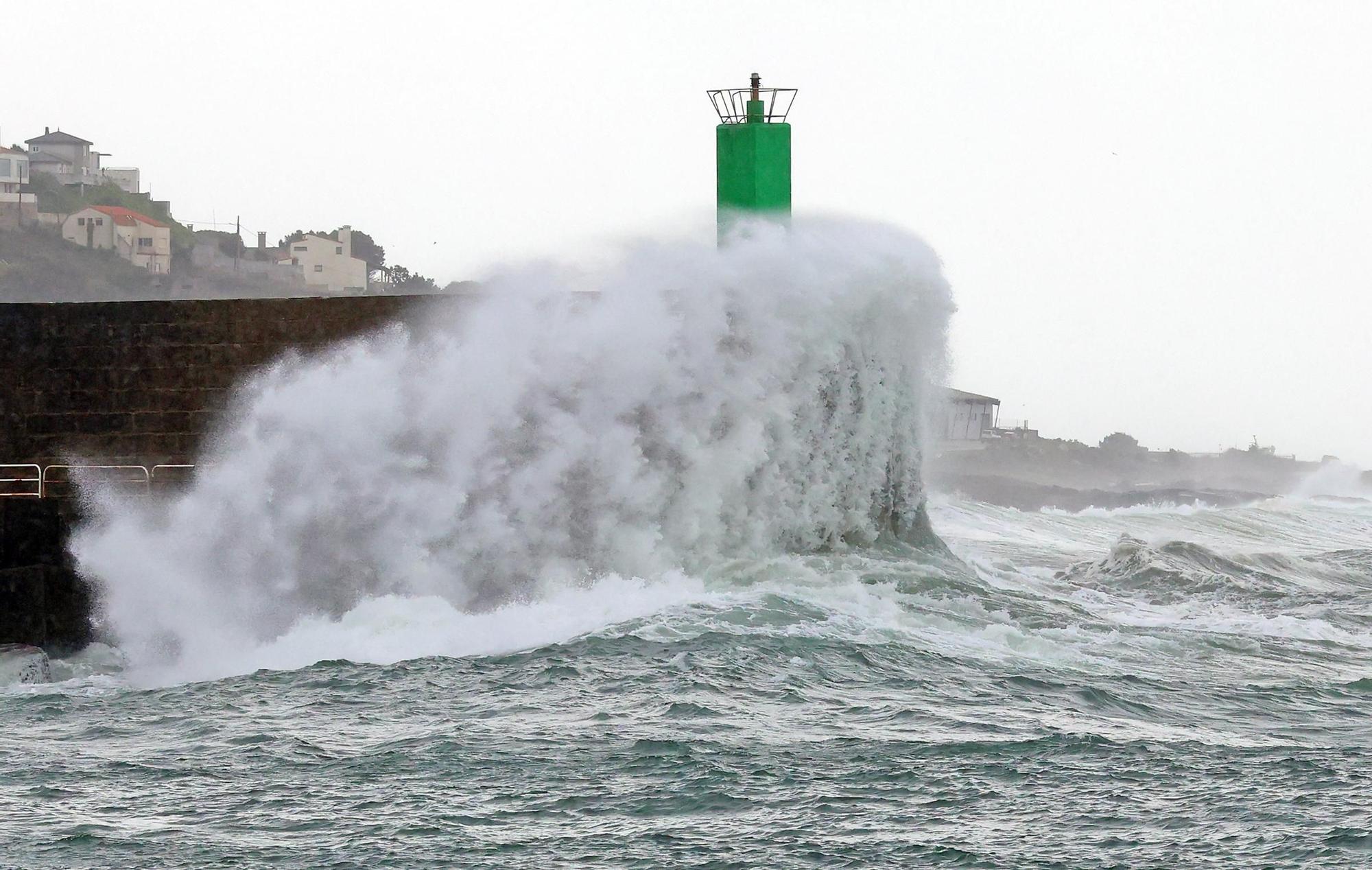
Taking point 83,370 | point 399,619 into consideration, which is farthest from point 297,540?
point 83,370

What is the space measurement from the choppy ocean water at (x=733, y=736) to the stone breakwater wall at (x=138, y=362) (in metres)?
2.82

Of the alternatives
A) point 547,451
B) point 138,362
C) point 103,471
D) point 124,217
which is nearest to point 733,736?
point 547,451

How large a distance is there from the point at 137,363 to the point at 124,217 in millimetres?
70252

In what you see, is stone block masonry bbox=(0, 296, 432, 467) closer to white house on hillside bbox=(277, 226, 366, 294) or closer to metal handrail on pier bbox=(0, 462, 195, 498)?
metal handrail on pier bbox=(0, 462, 195, 498)

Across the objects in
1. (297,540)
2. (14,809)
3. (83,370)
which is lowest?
(14,809)

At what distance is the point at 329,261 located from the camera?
75.8 m

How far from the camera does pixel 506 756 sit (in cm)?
786

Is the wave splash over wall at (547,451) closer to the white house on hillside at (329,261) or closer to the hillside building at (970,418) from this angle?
the hillside building at (970,418)

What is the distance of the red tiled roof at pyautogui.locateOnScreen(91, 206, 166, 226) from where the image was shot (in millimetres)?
79188

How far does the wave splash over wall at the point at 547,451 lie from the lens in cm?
1242

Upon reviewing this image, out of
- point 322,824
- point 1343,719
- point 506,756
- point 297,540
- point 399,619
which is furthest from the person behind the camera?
point 297,540

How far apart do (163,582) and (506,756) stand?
5.72 metres

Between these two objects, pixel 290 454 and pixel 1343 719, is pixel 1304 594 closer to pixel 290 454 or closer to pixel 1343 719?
pixel 1343 719

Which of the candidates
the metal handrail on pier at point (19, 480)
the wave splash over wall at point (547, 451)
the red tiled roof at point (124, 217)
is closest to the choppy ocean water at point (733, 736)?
the wave splash over wall at point (547, 451)
